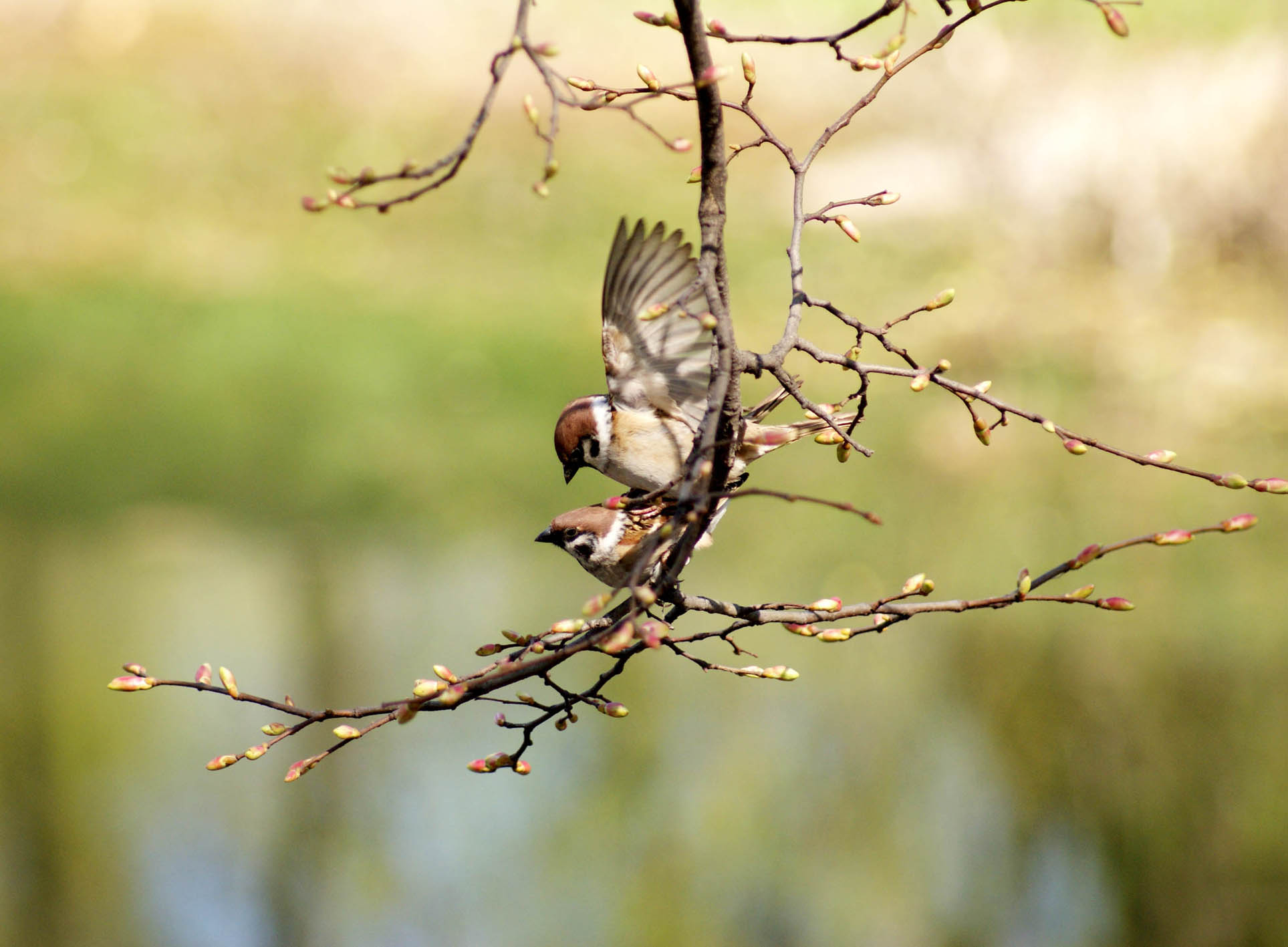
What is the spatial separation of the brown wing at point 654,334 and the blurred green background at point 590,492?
243cm

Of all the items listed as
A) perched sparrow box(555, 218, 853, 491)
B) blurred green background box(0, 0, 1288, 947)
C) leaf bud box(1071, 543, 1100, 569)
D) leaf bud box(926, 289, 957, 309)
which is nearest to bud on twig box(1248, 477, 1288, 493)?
leaf bud box(1071, 543, 1100, 569)

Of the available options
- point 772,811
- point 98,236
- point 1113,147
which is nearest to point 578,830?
point 772,811

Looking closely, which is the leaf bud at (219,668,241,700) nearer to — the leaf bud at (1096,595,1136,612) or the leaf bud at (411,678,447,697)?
the leaf bud at (411,678,447,697)

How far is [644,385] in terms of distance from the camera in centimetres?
168

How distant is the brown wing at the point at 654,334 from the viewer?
1.58m

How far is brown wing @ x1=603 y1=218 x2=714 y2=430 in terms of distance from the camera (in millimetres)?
1579

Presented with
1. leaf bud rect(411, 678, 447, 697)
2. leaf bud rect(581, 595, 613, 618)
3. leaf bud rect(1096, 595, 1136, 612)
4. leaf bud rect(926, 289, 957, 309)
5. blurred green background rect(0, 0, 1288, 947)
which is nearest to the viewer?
leaf bud rect(581, 595, 613, 618)

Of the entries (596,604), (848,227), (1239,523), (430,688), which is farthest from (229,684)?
(1239,523)

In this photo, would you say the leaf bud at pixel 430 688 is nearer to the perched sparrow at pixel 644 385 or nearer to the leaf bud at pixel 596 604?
the leaf bud at pixel 596 604

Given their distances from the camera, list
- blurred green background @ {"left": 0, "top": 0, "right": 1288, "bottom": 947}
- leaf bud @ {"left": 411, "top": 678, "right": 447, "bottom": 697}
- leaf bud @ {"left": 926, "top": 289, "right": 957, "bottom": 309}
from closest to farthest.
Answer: leaf bud @ {"left": 411, "top": 678, "right": 447, "bottom": 697}
leaf bud @ {"left": 926, "top": 289, "right": 957, "bottom": 309}
blurred green background @ {"left": 0, "top": 0, "right": 1288, "bottom": 947}

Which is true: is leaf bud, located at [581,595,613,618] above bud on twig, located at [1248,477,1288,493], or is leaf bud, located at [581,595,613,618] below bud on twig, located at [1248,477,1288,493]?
below

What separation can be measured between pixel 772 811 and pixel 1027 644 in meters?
1.23

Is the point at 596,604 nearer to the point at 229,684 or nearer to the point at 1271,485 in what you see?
the point at 229,684

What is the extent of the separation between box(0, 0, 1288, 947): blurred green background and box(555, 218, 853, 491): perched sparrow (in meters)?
2.38
